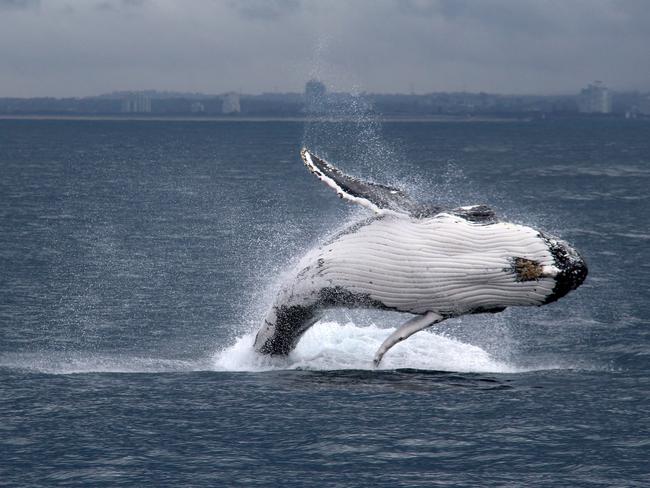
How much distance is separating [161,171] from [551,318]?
10191 centimetres

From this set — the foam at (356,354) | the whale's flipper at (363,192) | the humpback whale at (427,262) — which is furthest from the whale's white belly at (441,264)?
the foam at (356,354)

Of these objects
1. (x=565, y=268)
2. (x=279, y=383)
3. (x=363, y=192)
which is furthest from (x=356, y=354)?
(x=565, y=268)

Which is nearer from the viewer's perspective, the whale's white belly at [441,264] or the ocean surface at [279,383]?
the ocean surface at [279,383]

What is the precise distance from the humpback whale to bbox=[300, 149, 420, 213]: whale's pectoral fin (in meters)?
0.02

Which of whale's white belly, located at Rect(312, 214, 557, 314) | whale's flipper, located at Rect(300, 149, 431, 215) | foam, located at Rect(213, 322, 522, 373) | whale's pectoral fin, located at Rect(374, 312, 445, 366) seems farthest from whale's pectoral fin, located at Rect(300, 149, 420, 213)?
foam, located at Rect(213, 322, 522, 373)

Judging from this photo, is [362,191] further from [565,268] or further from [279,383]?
[279,383]

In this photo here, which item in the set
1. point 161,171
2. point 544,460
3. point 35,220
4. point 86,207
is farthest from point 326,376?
point 161,171

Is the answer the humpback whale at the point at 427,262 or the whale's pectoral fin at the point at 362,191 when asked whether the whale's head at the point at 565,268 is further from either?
the whale's pectoral fin at the point at 362,191

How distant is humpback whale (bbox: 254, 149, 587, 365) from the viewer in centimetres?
2633

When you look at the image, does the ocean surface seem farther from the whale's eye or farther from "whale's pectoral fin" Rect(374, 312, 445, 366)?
the whale's eye

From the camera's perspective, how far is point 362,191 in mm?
27000

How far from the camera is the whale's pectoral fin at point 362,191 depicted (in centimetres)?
2688

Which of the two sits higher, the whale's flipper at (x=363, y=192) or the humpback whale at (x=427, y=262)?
the whale's flipper at (x=363, y=192)

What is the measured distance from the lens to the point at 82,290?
45.9 metres
